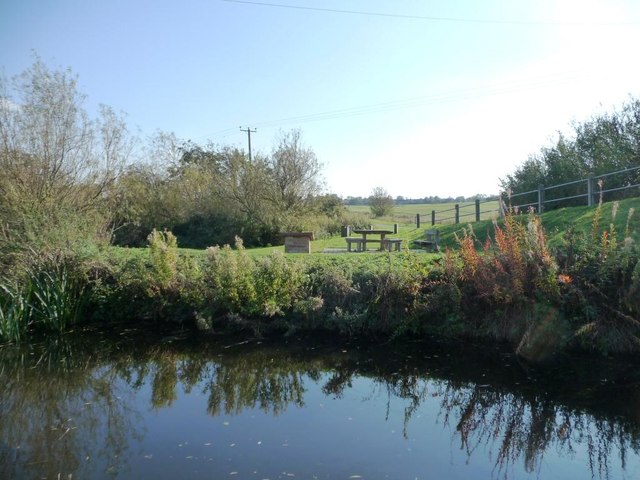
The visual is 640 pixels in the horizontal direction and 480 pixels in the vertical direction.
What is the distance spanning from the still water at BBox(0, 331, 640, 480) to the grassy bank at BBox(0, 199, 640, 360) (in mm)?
535

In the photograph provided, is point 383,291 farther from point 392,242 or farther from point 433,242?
point 392,242

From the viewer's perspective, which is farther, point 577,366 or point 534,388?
point 577,366

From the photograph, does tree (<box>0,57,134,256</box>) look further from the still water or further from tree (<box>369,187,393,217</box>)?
tree (<box>369,187,393,217</box>)

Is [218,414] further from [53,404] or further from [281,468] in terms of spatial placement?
[53,404]

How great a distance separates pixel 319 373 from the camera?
322 inches

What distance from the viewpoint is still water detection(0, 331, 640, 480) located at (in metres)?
5.17

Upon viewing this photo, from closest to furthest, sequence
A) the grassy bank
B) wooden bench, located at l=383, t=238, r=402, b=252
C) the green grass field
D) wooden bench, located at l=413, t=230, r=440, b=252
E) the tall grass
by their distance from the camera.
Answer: the grassy bank < the tall grass < wooden bench, located at l=413, t=230, r=440, b=252 < wooden bench, located at l=383, t=238, r=402, b=252 < the green grass field

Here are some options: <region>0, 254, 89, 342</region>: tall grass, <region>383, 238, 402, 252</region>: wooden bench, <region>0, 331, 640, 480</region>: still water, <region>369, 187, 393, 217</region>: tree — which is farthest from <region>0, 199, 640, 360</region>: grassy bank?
<region>369, 187, 393, 217</region>: tree

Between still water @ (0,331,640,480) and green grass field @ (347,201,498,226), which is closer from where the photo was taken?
still water @ (0,331,640,480)

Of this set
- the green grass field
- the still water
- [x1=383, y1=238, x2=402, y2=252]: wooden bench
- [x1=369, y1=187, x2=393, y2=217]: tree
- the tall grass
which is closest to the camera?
the still water

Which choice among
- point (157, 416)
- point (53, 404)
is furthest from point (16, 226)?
point (157, 416)

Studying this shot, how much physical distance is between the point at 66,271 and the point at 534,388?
31.2 ft

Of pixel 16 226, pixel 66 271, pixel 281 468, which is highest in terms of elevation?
pixel 16 226

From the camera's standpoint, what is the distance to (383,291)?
9.78 m
